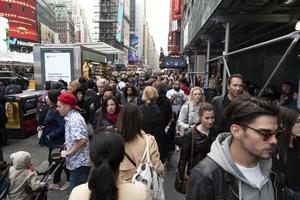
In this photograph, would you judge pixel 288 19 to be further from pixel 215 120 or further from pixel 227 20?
pixel 215 120

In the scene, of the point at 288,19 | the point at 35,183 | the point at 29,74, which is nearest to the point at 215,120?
the point at 35,183

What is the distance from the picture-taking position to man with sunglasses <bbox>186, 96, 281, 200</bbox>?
69.9 inches

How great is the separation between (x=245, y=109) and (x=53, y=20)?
439 ft

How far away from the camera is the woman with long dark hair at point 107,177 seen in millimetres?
1841

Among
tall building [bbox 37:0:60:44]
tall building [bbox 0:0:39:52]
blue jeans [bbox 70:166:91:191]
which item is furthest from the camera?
tall building [bbox 37:0:60:44]

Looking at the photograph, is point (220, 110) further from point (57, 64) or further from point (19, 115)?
point (57, 64)

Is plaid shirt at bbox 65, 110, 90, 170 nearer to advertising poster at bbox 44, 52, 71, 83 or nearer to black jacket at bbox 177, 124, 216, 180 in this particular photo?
black jacket at bbox 177, 124, 216, 180

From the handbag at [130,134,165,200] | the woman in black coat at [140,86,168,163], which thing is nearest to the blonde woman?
the woman in black coat at [140,86,168,163]

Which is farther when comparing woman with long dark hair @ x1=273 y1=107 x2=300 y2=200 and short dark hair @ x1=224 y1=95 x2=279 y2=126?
woman with long dark hair @ x1=273 y1=107 x2=300 y2=200

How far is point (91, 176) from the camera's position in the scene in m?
1.88

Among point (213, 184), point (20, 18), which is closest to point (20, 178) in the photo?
point (213, 184)

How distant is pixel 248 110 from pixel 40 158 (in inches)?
269

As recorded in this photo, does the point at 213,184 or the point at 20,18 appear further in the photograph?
the point at 20,18

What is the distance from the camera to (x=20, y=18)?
79.1 meters
